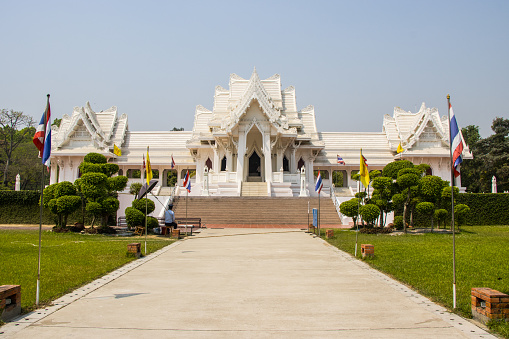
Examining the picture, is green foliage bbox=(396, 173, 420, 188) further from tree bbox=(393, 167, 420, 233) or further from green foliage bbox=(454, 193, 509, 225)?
green foliage bbox=(454, 193, 509, 225)

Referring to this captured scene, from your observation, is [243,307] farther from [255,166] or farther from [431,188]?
[255,166]

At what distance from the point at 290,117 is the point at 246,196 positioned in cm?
1409

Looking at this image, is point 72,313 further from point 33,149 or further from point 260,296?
point 33,149

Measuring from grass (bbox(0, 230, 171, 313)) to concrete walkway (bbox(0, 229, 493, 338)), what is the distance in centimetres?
38

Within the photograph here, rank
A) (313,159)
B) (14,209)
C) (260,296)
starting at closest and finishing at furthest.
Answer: (260,296) < (14,209) < (313,159)

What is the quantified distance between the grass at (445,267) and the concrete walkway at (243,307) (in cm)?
32

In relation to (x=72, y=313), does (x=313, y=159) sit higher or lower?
higher

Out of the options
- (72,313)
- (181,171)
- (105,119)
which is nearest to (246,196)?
(181,171)

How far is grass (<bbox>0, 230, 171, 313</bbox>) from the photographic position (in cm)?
753

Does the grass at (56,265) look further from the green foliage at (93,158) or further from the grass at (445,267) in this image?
the green foliage at (93,158)

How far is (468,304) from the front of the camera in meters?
6.52

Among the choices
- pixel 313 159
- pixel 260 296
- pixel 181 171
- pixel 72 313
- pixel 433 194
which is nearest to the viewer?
pixel 72 313

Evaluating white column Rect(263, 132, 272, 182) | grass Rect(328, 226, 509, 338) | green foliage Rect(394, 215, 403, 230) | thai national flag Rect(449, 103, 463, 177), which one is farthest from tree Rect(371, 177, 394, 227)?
thai national flag Rect(449, 103, 463, 177)

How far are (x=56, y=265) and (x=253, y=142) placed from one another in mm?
30685
